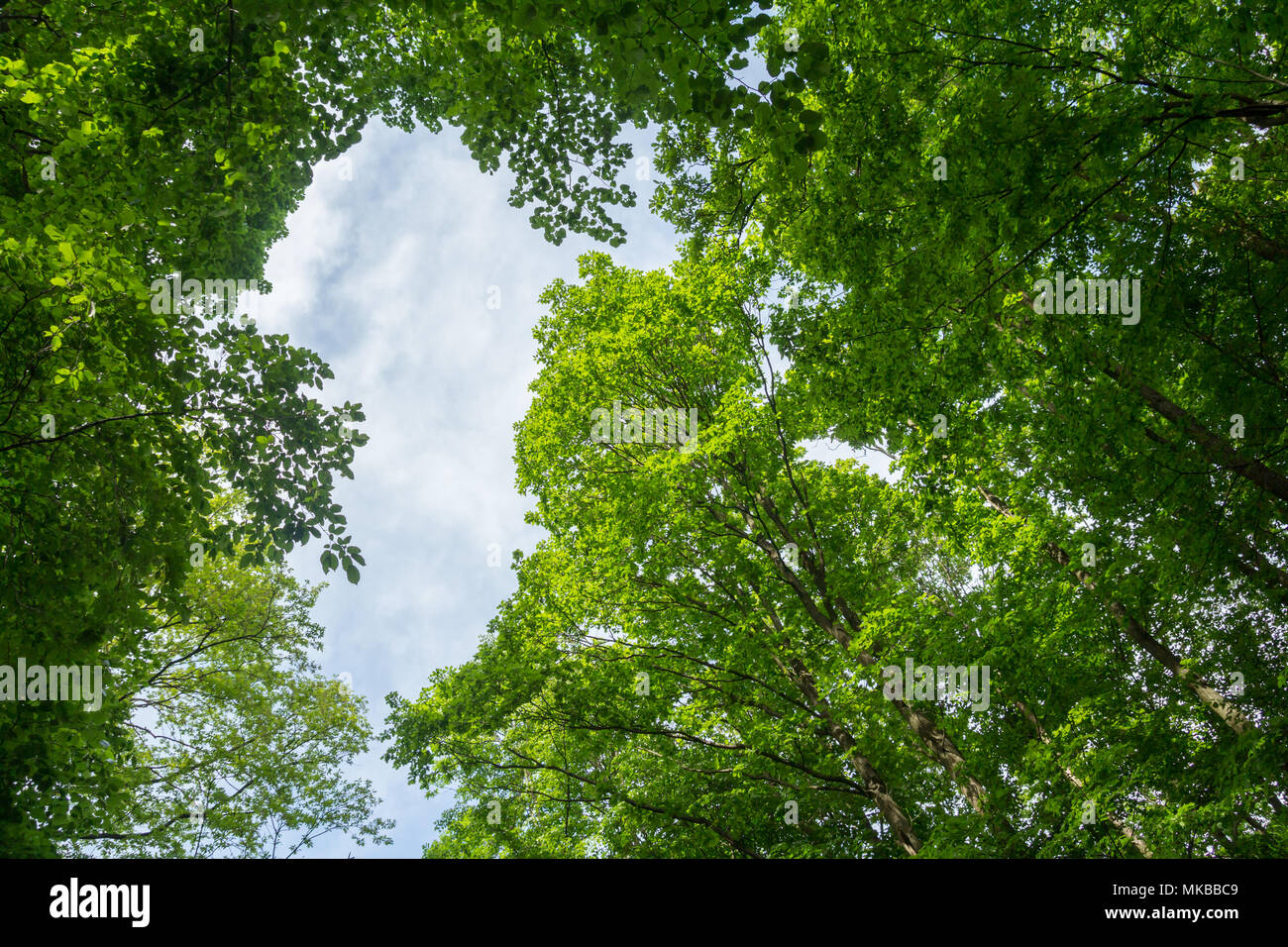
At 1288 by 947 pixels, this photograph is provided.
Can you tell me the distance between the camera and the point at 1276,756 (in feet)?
20.2

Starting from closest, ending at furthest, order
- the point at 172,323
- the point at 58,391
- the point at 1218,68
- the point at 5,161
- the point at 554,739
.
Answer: the point at 58,391 < the point at 1218,68 < the point at 5,161 < the point at 172,323 < the point at 554,739

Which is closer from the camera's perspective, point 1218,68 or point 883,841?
point 1218,68

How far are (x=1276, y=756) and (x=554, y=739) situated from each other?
876 centimetres

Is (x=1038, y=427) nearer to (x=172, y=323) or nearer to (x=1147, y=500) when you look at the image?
(x=1147, y=500)

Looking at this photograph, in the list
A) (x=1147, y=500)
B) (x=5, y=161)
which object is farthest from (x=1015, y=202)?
(x=5, y=161)

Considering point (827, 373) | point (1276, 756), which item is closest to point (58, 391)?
point (827, 373)

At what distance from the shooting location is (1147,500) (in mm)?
7133

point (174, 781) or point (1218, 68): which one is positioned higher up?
point (1218, 68)

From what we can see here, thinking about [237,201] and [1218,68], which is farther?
[237,201]
